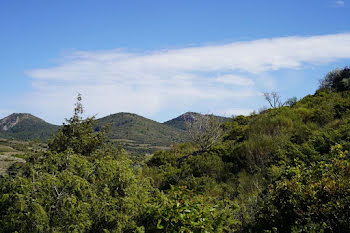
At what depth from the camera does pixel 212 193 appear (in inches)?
385

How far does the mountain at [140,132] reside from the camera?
140500 millimetres

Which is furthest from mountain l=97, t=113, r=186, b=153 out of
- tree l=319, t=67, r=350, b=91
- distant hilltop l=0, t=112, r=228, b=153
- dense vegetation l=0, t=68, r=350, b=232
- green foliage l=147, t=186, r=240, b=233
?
green foliage l=147, t=186, r=240, b=233

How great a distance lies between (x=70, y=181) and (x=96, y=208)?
52 cm

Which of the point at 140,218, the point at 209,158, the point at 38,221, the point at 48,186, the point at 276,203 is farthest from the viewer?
the point at 209,158

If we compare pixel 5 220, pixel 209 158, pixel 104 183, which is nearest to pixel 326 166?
pixel 104 183

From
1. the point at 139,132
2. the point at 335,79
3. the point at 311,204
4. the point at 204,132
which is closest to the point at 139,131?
the point at 139,132

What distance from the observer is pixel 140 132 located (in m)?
160

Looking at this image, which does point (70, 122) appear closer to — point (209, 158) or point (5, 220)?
point (5, 220)

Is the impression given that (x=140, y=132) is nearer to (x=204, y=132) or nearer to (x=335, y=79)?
(x=335, y=79)

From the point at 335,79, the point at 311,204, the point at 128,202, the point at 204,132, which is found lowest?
the point at 311,204

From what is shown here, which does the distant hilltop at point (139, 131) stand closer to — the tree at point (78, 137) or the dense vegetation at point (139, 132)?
the dense vegetation at point (139, 132)

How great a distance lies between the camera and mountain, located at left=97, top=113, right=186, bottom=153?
461 feet

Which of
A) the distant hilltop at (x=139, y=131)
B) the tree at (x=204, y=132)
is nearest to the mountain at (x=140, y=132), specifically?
the distant hilltop at (x=139, y=131)

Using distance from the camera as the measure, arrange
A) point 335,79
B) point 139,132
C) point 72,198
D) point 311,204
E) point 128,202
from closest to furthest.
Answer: point 72,198, point 128,202, point 311,204, point 335,79, point 139,132
